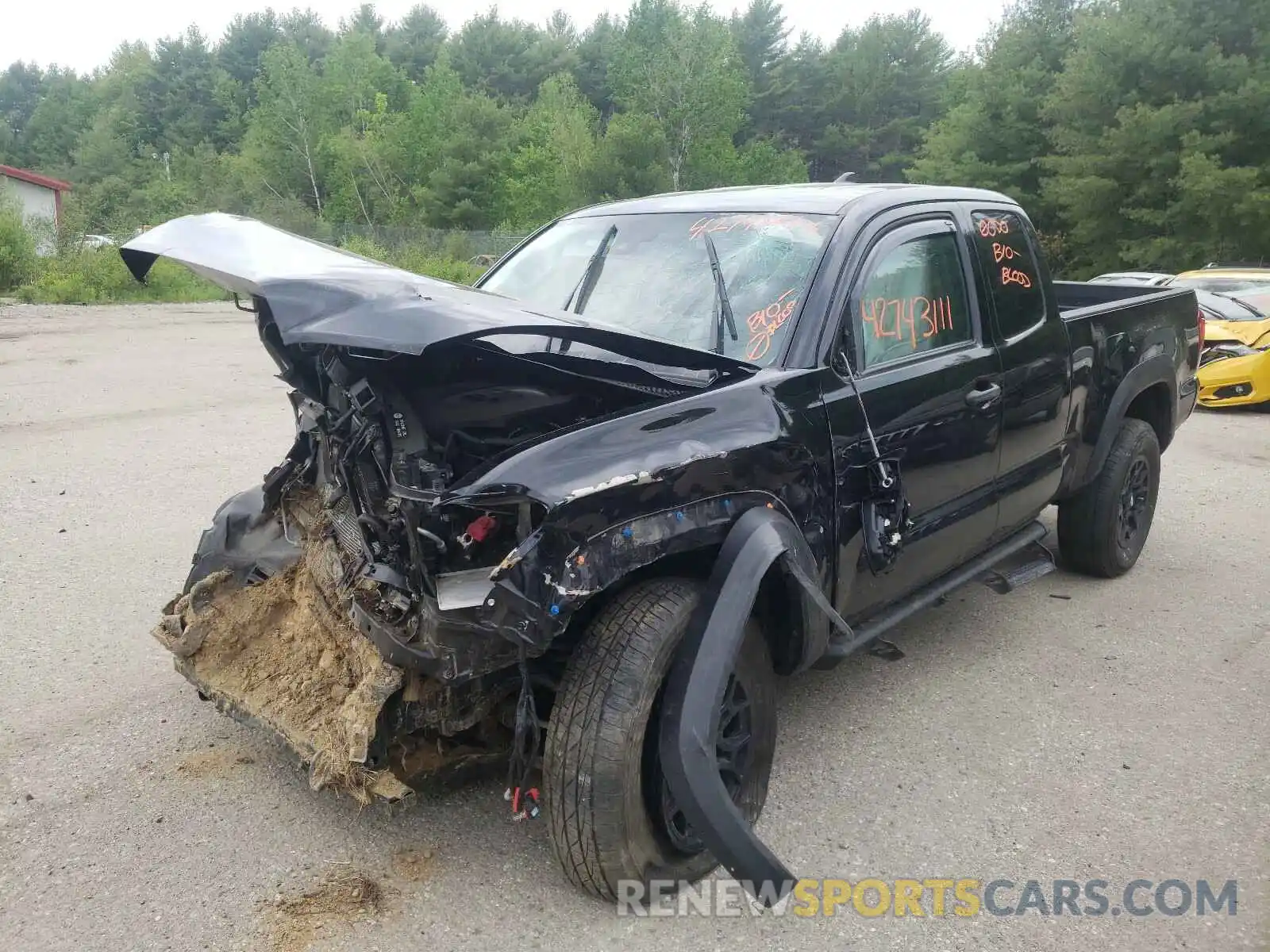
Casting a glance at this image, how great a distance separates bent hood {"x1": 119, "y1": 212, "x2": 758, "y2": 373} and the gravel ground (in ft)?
4.88

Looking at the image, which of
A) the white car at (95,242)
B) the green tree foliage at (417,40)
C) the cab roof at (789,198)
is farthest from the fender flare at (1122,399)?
the green tree foliage at (417,40)

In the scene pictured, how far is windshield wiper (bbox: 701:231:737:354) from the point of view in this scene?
A: 327cm

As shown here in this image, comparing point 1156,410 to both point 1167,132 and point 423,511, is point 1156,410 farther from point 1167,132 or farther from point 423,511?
point 1167,132

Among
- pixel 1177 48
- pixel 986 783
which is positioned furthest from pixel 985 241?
pixel 1177 48

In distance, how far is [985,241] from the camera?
4066 mm

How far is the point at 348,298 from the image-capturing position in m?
2.46

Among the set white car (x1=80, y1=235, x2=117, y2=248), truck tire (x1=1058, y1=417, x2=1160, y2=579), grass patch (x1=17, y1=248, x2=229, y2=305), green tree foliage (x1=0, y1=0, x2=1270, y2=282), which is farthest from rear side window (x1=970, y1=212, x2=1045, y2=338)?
white car (x1=80, y1=235, x2=117, y2=248)

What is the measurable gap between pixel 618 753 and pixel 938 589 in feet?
6.07

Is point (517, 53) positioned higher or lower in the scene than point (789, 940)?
higher

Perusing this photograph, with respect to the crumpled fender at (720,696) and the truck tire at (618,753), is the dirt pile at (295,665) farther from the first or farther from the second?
the crumpled fender at (720,696)

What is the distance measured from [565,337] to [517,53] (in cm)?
5642

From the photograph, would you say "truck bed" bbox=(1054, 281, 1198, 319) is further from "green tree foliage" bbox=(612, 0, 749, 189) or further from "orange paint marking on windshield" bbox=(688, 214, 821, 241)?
"green tree foliage" bbox=(612, 0, 749, 189)

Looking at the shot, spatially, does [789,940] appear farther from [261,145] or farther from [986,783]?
[261,145]

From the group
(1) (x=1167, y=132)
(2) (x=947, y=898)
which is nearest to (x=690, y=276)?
(2) (x=947, y=898)
